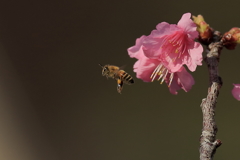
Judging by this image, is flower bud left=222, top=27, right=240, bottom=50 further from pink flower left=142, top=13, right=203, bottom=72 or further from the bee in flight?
the bee in flight

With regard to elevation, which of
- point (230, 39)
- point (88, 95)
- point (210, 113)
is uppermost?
point (230, 39)

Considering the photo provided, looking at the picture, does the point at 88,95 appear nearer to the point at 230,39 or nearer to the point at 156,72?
the point at 156,72

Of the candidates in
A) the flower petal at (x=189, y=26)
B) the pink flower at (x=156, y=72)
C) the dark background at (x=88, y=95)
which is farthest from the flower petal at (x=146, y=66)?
the dark background at (x=88, y=95)

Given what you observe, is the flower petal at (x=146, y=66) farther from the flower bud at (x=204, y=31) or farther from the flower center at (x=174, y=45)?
the flower bud at (x=204, y=31)

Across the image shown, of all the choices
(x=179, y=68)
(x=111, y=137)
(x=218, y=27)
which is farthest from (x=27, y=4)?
(x=179, y=68)

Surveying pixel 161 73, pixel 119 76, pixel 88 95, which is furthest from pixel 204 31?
pixel 88 95

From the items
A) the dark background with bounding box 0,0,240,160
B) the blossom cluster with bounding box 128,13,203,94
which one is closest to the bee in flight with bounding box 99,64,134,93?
the blossom cluster with bounding box 128,13,203,94

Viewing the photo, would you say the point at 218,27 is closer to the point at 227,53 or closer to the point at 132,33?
the point at 227,53
